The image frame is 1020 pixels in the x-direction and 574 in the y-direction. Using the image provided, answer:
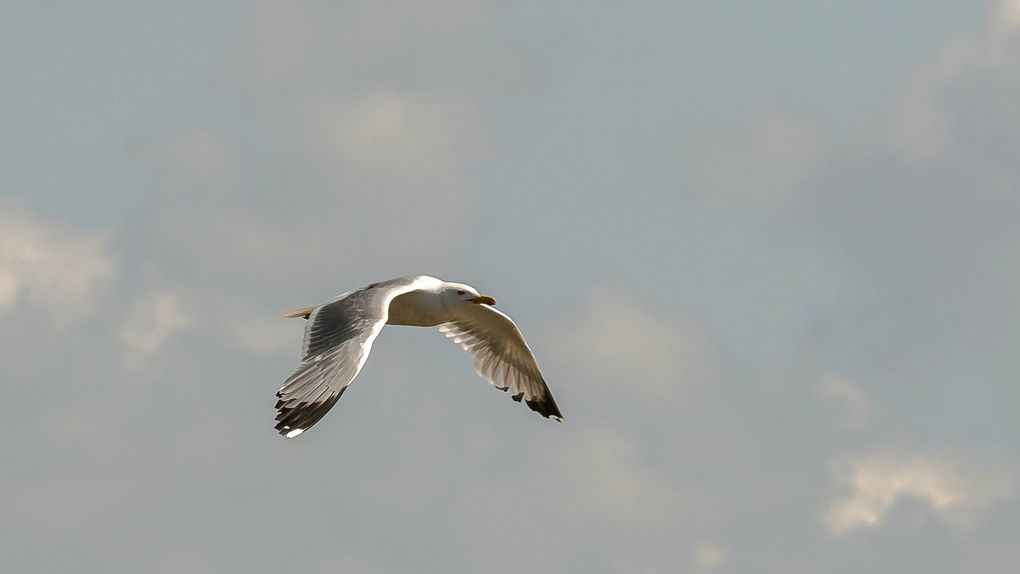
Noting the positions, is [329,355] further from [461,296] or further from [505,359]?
[505,359]

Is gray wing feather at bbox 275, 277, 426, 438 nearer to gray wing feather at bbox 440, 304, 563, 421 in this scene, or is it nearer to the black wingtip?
gray wing feather at bbox 440, 304, 563, 421

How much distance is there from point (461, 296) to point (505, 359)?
7.05 ft

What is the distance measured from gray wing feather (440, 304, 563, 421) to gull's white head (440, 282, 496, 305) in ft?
4.29

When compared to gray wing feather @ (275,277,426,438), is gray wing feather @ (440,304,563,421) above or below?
above

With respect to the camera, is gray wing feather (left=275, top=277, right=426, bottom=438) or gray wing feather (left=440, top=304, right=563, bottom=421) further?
gray wing feather (left=440, top=304, right=563, bottom=421)

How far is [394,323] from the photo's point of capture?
80.6ft

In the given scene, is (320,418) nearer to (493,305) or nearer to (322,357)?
(322,357)

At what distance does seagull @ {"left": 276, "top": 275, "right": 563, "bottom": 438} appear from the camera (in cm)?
2002

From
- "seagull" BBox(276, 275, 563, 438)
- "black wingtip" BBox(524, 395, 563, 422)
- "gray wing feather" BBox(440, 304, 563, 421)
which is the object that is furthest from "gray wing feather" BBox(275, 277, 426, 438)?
"black wingtip" BBox(524, 395, 563, 422)

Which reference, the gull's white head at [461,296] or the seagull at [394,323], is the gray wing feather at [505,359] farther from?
the gull's white head at [461,296]

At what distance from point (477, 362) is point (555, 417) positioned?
143 centimetres

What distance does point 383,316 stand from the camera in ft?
72.2

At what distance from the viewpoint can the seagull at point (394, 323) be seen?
2002cm

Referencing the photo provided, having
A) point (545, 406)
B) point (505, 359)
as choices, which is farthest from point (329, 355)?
point (545, 406)
